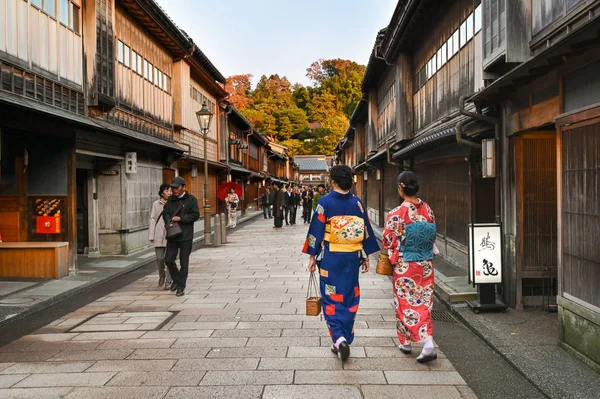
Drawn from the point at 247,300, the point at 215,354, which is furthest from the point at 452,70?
the point at 215,354

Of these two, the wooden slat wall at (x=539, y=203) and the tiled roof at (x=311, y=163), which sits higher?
the tiled roof at (x=311, y=163)

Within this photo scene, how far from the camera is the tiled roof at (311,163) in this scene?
9250cm

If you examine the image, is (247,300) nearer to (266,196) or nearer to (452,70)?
(452,70)

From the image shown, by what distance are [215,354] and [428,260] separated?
2586mm

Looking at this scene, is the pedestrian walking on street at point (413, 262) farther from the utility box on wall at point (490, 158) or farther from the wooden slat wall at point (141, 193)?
the wooden slat wall at point (141, 193)

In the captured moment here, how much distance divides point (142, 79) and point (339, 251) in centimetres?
1344

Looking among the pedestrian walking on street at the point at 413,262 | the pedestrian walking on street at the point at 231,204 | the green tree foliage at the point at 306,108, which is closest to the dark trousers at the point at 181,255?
the pedestrian walking on street at the point at 413,262

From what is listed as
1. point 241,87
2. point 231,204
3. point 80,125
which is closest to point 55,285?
point 80,125

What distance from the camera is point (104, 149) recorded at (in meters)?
13.8

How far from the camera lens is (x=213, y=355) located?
5.70 m

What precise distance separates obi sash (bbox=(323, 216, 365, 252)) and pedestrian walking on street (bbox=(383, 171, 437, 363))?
381 mm

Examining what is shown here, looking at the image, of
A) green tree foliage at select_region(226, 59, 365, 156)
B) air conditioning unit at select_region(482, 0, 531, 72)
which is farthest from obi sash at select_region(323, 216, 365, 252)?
green tree foliage at select_region(226, 59, 365, 156)

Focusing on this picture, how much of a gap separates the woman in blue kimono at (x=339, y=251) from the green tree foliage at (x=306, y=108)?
78541 millimetres

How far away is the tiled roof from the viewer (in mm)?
92500
